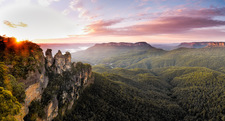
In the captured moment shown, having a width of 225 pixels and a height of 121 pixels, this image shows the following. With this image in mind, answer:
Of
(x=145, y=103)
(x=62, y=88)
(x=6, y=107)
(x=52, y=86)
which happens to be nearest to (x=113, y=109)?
(x=145, y=103)

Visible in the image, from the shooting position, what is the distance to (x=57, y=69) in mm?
43656

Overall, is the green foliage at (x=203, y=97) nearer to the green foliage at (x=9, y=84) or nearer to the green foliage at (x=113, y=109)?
the green foliage at (x=113, y=109)

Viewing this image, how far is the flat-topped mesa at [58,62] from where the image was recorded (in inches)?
1577

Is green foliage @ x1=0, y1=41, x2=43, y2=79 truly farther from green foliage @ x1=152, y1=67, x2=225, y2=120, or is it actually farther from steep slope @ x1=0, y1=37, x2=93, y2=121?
green foliage @ x1=152, y1=67, x2=225, y2=120

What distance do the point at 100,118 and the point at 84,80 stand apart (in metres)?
23.7

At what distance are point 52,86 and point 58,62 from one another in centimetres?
1168

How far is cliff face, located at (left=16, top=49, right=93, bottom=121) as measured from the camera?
2594 centimetres

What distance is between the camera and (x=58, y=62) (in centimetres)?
4478

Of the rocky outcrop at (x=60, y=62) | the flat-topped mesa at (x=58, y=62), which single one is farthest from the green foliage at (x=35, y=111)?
the rocky outcrop at (x=60, y=62)

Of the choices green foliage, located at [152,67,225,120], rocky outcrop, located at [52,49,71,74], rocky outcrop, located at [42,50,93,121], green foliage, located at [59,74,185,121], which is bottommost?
green foliage, located at [152,67,225,120]

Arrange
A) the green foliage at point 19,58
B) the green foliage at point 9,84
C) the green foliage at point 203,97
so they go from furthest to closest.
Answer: the green foliage at point 203,97 < the green foliage at point 19,58 < the green foliage at point 9,84

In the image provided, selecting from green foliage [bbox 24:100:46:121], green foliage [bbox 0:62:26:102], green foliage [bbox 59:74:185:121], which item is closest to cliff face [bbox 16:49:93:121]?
green foliage [bbox 24:100:46:121]

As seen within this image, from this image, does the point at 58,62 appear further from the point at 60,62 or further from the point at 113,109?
the point at 113,109

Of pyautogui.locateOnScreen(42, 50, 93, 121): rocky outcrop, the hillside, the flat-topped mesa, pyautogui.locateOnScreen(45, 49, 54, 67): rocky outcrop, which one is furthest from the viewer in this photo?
the hillside
